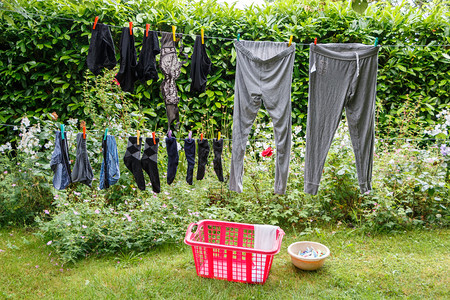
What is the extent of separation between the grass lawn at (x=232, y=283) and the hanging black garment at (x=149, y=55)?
5.47 feet

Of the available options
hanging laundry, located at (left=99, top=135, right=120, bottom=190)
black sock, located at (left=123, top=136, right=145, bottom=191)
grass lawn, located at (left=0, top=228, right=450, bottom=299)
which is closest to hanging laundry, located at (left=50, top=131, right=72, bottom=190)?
hanging laundry, located at (left=99, top=135, right=120, bottom=190)

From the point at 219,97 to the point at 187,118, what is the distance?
1.68 ft

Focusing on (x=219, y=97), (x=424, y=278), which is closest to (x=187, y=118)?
(x=219, y=97)

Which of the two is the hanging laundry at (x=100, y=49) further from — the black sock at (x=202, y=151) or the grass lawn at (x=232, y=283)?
the grass lawn at (x=232, y=283)

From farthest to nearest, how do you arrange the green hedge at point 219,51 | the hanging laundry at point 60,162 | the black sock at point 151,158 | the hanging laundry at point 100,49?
the green hedge at point 219,51, the black sock at point 151,158, the hanging laundry at point 60,162, the hanging laundry at point 100,49

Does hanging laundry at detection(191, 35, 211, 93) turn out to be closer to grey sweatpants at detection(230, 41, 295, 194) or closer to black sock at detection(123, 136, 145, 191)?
grey sweatpants at detection(230, 41, 295, 194)

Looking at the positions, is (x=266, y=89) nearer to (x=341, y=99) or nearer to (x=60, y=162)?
(x=341, y=99)

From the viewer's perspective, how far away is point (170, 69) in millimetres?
2896

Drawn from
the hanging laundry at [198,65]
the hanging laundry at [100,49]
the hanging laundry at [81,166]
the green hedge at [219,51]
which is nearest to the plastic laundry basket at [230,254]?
the hanging laundry at [81,166]

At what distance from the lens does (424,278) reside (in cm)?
289

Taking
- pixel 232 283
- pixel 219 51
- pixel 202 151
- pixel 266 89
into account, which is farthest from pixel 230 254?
pixel 219 51

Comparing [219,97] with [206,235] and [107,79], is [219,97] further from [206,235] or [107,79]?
[206,235]

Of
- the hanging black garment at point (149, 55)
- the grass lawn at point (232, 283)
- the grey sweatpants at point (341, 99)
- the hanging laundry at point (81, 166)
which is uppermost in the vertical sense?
the hanging black garment at point (149, 55)

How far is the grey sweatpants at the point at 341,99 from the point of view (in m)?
2.71
